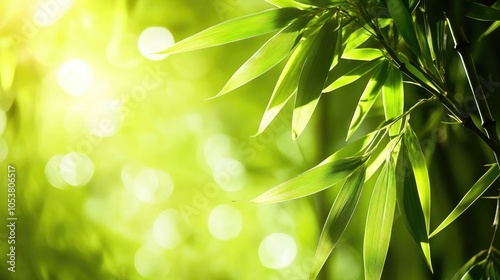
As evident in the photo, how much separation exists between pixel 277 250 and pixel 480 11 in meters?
0.64

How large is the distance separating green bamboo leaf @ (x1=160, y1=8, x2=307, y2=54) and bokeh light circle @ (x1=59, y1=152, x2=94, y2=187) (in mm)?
682

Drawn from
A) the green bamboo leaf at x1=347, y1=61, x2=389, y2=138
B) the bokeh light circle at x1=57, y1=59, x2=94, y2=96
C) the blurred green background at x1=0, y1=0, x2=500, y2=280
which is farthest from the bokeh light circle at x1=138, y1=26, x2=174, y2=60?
the green bamboo leaf at x1=347, y1=61, x2=389, y2=138

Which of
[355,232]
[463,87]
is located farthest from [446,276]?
[463,87]

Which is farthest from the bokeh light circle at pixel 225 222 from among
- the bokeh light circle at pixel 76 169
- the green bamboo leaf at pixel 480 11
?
the green bamboo leaf at pixel 480 11

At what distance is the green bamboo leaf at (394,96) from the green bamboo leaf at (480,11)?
0.11 m

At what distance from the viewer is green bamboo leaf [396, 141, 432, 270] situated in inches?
21.1

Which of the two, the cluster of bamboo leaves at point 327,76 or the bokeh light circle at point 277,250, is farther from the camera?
the bokeh light circle at point 277,250

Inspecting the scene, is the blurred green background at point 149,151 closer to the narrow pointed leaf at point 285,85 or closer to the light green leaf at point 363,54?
the light green leaf at point 363,54

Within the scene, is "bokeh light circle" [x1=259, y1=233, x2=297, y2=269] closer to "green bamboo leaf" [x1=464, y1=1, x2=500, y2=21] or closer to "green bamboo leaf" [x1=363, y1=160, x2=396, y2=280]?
"green bamboo leaf" [x1=363, y1=160, x2=396, y2=280]

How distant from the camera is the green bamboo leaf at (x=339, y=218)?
0.54 meters

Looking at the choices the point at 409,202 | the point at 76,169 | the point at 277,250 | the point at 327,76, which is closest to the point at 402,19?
the point at 327,76

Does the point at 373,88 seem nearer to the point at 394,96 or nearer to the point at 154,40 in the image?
the point at 394,96

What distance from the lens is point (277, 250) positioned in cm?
103

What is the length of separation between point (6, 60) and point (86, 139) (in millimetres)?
287
